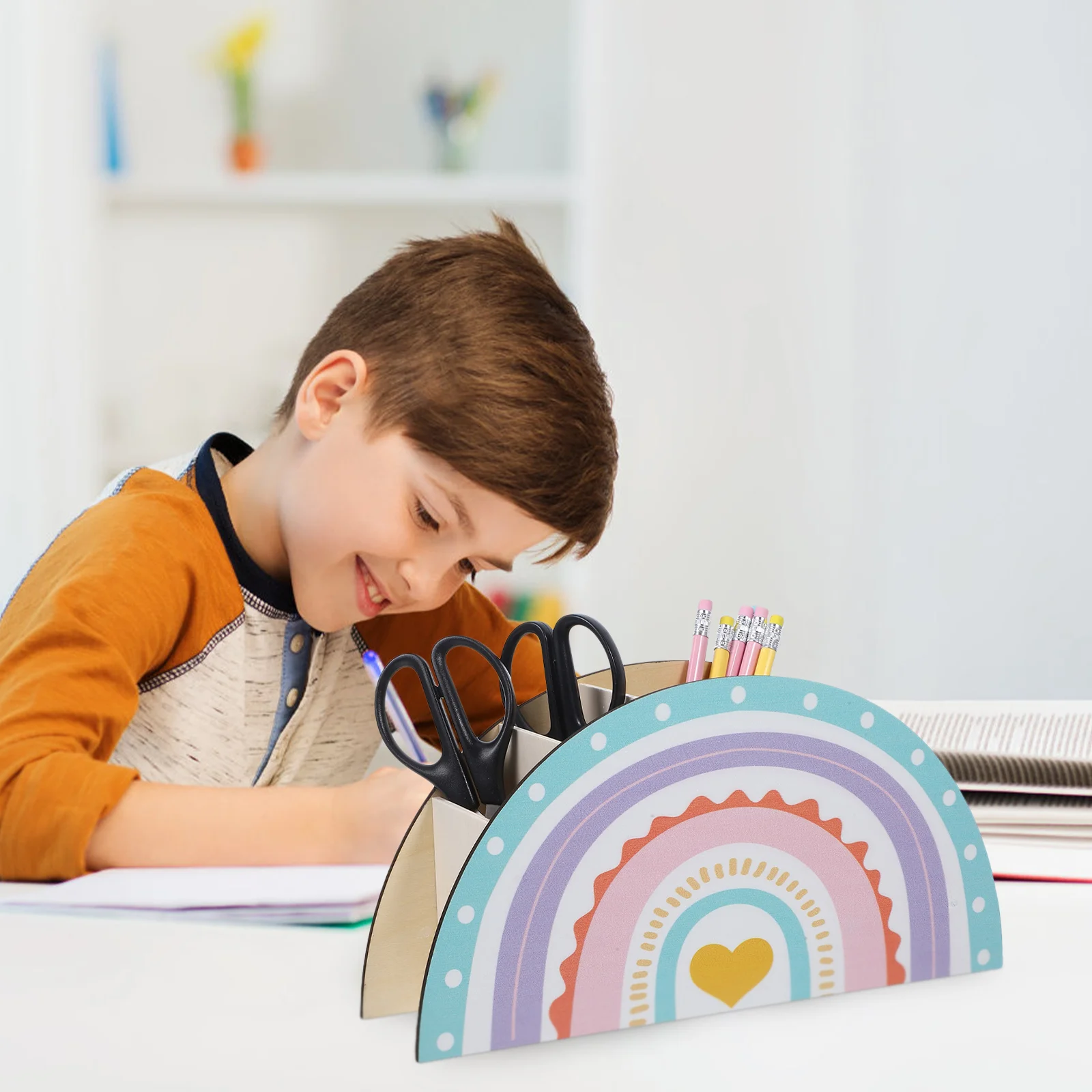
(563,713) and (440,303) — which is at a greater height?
(440,303)

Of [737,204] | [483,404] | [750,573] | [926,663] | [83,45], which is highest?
[83,45]

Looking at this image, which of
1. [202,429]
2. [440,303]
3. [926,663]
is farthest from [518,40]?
[440,303]

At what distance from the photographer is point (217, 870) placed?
0.50 metres

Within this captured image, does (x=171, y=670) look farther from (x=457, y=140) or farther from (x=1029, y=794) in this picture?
(x=457, y=140)

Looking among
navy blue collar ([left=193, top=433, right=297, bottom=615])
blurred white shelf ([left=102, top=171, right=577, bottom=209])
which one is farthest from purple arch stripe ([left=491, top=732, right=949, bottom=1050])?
blurred white shelf ([left=102, top=171, right=577, bottom=209])

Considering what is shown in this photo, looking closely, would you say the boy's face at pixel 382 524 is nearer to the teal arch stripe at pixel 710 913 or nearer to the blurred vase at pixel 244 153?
the teal arch stripe at pixel 710 913

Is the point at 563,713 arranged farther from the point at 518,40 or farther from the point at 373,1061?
the point at 518,40

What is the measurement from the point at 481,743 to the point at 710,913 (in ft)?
0.37

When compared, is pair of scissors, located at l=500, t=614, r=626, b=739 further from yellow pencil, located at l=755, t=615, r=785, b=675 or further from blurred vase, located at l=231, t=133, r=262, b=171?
blurred vase, located at l=231, t=133, r=262, b=171

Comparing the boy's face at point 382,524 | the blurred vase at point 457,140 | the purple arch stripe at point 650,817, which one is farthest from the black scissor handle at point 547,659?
the blurred vase at point 457,140

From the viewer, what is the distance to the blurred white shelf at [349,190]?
81.3 inches

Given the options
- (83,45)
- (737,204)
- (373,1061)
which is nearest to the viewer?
(373,1061)

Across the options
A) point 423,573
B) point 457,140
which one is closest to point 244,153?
point 457,140

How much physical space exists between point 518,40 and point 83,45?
80 cm
